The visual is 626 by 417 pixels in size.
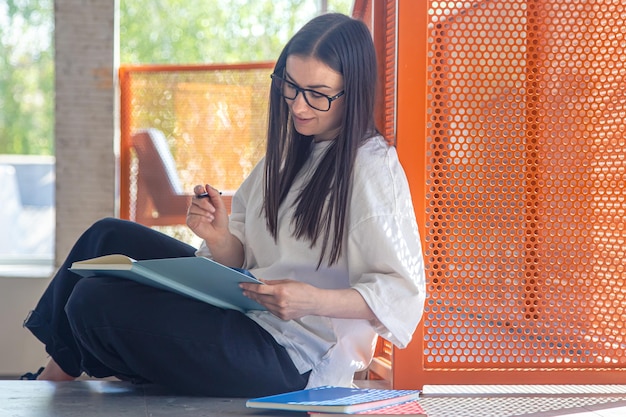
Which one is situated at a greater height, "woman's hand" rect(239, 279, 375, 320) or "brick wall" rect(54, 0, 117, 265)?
"brick wall" rect(54, 0, 117, 265)

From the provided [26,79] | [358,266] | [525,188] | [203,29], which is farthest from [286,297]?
[203,29]

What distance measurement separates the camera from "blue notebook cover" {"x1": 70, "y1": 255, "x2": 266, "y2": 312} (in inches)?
76.1

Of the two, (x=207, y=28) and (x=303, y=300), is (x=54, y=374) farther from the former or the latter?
(x=207, y=28)

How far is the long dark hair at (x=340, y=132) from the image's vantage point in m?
2.15

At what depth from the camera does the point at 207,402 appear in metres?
2.20

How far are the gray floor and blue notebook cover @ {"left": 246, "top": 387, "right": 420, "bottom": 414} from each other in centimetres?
7

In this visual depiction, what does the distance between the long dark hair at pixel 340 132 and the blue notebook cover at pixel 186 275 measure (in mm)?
214

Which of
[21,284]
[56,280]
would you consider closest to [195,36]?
[21,284]

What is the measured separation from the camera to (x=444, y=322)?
2.48m

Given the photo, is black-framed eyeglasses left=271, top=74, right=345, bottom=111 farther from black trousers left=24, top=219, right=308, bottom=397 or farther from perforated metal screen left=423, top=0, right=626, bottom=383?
black trousers left=24, top=219, right=308, bottom=397

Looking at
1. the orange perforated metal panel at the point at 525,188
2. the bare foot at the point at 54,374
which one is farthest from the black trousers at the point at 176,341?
the orange perforated metal panel at the point at 525,188

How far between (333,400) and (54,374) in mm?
963

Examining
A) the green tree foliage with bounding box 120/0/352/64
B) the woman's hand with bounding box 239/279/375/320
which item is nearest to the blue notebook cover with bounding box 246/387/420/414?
the woman's hand with bounding box 239/279/375/320

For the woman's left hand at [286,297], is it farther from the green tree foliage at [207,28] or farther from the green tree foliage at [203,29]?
the green tree foliage at [207,28]
